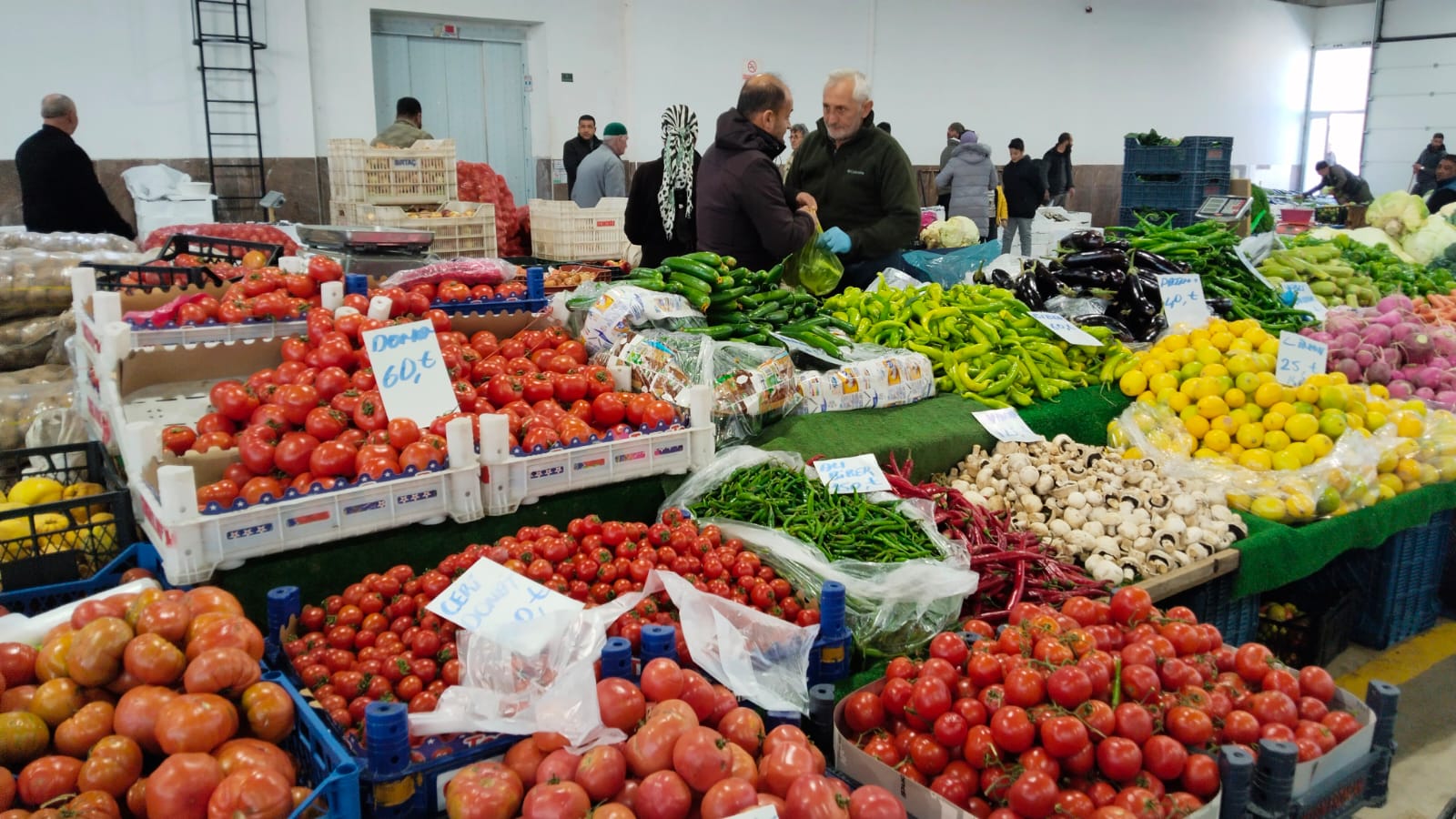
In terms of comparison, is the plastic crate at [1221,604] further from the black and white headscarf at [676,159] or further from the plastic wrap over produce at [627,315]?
the black and white headscarf at [676,159]

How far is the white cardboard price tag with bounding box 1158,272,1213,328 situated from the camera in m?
4.93

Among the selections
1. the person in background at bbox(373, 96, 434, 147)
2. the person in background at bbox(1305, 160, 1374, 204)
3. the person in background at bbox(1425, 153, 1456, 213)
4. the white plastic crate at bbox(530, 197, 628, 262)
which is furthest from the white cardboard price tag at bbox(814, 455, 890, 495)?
the person in background at bbox(1305, 160, 1374, 204)

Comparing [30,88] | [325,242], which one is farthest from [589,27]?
[325,242]

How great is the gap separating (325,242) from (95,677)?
4.39 meters

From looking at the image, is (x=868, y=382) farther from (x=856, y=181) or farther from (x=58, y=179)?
(x=58, y=179)

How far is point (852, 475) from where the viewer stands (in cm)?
319

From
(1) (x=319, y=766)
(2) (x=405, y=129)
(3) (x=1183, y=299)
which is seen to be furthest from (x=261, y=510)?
(2) (x=405, y=129)

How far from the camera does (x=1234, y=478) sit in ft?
12.3

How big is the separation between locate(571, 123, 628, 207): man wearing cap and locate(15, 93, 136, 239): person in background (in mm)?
3623

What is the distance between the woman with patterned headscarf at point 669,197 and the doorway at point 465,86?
214 inches

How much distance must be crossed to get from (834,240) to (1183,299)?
1.71 metres

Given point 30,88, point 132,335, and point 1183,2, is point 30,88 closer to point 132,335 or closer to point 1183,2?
point 132,335

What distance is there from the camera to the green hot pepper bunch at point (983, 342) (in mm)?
4258

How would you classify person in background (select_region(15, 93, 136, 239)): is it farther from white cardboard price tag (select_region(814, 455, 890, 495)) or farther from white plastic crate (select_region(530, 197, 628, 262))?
white cardboard price tag (select_region(814, 455, 890, 495))
